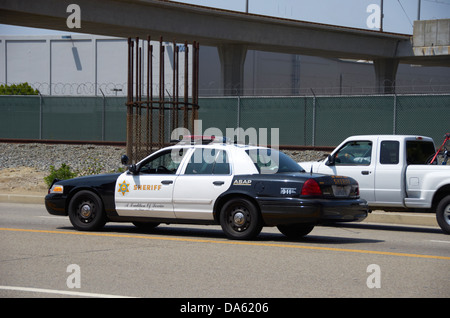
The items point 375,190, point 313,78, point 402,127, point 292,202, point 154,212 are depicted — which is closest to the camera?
point 292,202

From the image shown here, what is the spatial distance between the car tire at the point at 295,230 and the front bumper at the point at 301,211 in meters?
0.97

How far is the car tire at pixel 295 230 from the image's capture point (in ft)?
41.6

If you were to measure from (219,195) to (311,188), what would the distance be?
150 cm

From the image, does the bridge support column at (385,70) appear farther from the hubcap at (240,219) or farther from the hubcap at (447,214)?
the hubcap at (240,219)

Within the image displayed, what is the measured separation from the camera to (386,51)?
5712 cm

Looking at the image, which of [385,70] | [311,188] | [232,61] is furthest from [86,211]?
[385,70]

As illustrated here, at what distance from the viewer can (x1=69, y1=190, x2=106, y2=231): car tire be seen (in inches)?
512

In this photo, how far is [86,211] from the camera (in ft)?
43.0

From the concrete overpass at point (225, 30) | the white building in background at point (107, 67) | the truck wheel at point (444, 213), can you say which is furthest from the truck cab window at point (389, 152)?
the white building in background at point (107, 67)

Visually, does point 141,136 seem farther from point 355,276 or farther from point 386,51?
point 386,51

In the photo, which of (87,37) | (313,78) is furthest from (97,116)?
(313,78)

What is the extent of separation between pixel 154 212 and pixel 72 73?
65948mm

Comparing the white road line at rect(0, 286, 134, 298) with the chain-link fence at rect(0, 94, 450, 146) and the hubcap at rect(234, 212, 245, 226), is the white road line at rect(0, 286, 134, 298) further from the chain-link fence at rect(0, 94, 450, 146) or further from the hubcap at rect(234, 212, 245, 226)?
the chain-link fence at rect(0, 94, 450, 146)
